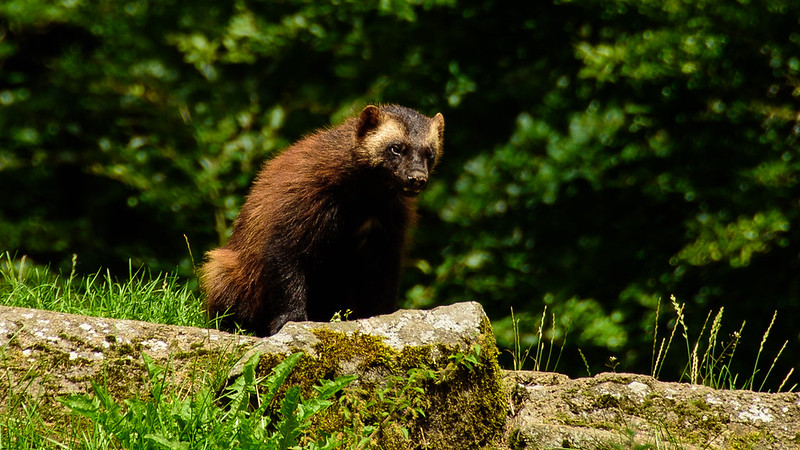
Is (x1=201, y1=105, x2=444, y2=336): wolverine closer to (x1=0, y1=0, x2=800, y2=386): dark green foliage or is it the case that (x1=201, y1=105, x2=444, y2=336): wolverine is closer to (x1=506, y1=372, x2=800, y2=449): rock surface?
(x1=506, y1=372, x2=800, y2=449): rock surface

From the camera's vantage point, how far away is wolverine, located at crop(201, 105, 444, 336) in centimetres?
498

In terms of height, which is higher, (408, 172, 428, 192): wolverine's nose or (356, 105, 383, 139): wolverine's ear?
(356, 105, 383, 139): wolverine's ear

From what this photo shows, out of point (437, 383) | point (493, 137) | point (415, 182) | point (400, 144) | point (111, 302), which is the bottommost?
point (111, 302)

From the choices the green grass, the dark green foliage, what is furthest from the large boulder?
the dark green foliage

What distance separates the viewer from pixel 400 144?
535 cm

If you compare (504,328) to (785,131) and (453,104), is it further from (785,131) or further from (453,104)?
(785,131)

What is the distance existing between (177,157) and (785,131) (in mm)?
4287

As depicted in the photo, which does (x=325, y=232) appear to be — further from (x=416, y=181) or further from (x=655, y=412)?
(x=655, y=412)

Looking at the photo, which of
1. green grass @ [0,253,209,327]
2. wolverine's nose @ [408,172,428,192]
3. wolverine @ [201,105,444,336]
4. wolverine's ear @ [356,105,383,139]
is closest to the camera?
green grass @ [0,253,209,327]

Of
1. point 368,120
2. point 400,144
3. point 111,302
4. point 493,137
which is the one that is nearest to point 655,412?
point 400,144

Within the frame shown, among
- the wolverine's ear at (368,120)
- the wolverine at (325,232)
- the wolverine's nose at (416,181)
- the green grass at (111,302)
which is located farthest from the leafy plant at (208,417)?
the wolverine's ear at (368,120)

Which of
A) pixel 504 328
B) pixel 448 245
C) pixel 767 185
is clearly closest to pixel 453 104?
pixel 448 245

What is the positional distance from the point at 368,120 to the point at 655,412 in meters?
2.33

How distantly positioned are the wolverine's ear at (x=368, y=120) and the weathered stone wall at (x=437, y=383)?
68.9 inches
